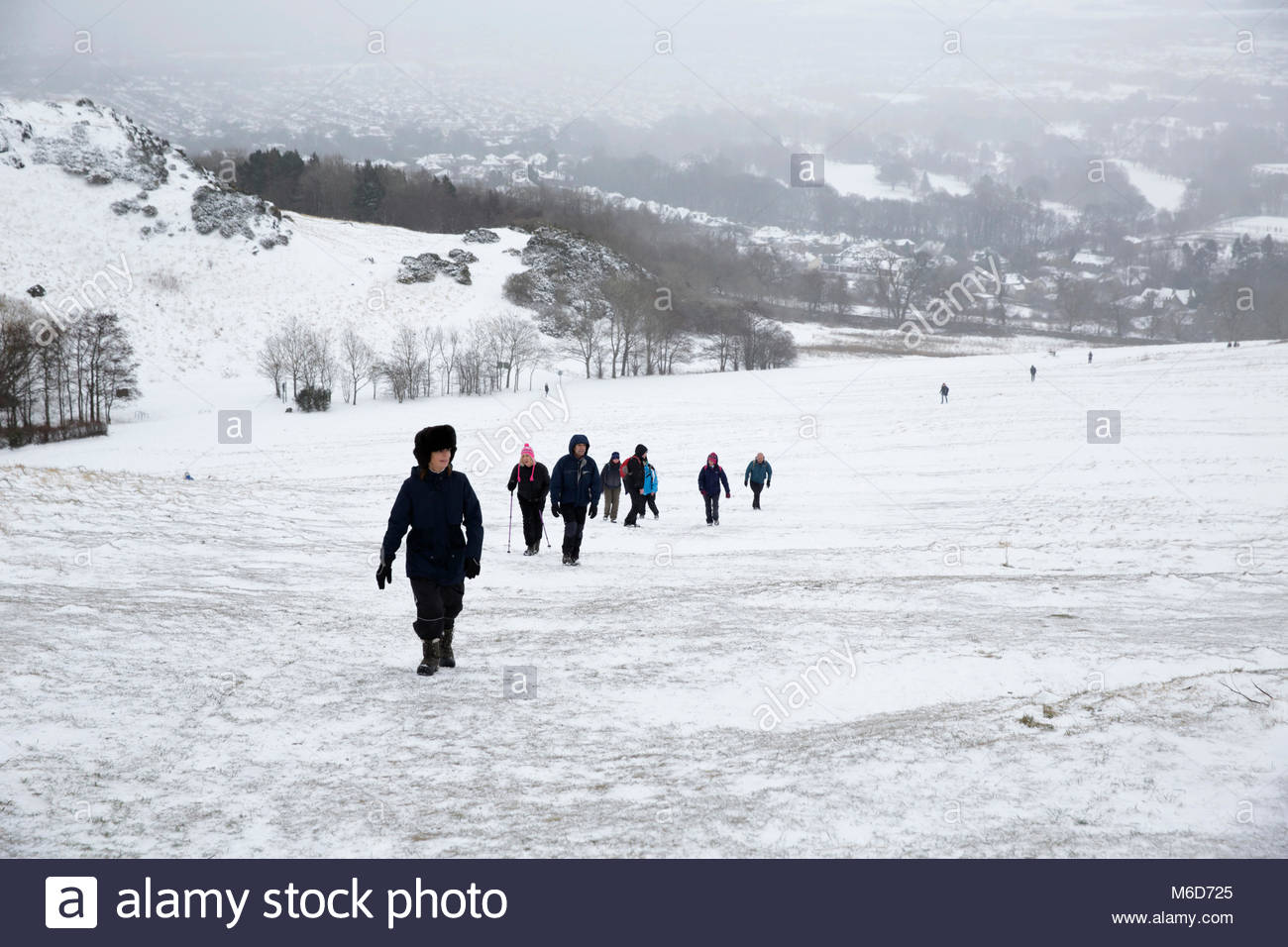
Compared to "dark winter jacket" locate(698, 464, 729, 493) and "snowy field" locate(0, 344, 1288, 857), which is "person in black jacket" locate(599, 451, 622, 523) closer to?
"snowy field" locate(0, 344, 1288, 857)

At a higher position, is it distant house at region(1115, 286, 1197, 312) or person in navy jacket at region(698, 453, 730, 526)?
distant house at region(1115, 286, 1197, 312)

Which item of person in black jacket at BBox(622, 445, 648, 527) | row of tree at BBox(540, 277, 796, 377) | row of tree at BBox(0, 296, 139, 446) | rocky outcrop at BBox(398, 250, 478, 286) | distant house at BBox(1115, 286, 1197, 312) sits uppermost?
distant house at BBox(1115, 286, 1197, 312)

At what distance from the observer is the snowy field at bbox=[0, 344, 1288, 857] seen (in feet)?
15.1

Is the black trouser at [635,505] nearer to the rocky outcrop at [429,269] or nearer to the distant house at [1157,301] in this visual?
the rocky outcrop at [429,269]

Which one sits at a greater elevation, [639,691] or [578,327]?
[578,327]

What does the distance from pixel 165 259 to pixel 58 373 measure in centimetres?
3509

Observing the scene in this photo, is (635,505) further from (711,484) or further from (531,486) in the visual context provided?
(531,486)

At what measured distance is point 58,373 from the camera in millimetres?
56531

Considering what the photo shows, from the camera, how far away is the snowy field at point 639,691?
4598 mm

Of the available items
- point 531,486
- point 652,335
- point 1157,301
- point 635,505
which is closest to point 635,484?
point 635,505

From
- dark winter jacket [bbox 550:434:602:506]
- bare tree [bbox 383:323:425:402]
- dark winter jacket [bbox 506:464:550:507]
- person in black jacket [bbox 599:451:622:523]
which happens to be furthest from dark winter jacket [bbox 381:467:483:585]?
bare tree [bbox 383:323:425:402]

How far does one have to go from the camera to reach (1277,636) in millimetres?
9812

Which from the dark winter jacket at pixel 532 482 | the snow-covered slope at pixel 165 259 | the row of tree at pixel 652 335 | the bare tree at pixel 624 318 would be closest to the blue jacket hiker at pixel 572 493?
the dark winter jacket at pixel 532 482

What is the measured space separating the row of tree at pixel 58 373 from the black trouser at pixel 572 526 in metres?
45.7
